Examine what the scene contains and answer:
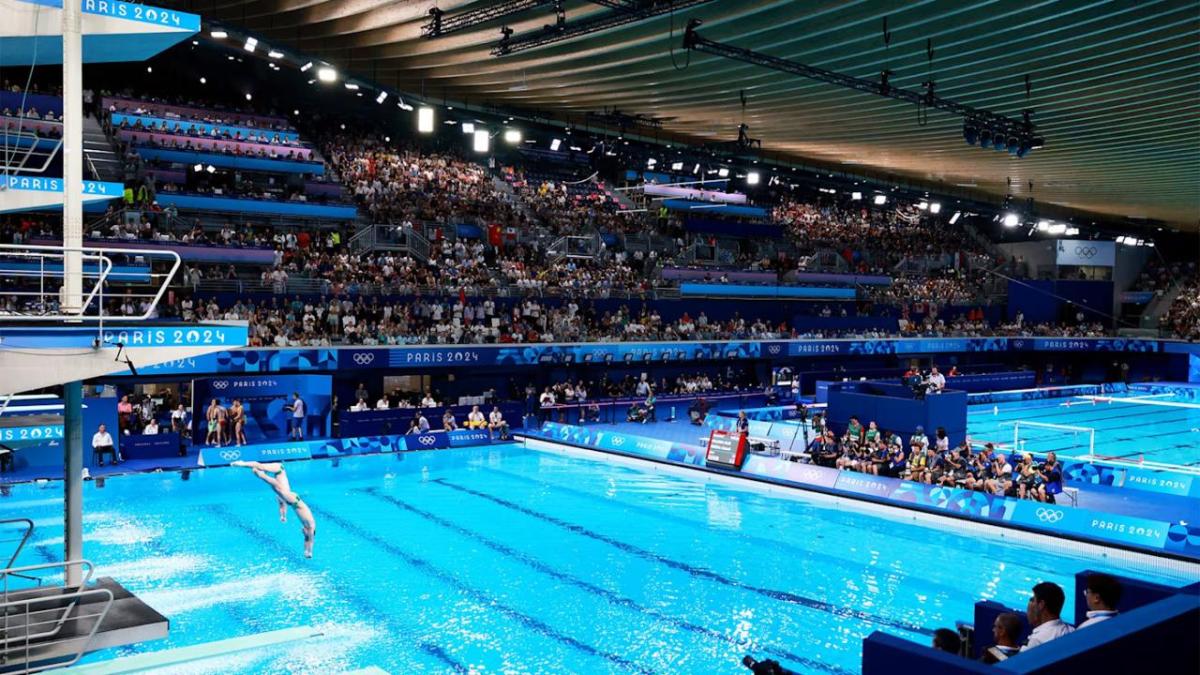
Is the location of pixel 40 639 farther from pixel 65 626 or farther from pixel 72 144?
pixel 72 144

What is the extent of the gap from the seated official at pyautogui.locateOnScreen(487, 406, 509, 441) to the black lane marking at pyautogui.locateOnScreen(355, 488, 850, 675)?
734 centimetres

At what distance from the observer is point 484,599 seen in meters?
13.1

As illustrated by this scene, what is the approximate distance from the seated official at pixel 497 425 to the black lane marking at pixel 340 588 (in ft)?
28.7

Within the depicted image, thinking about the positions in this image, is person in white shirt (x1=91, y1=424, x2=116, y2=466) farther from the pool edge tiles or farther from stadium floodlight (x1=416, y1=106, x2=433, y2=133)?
the pool edge tiles

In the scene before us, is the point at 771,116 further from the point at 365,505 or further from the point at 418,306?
the point at 365,505

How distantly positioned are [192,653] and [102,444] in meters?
12.6

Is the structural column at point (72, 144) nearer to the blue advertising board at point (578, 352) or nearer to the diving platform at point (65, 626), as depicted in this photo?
the diving platform at point (65, 626)

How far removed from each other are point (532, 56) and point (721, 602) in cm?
1441

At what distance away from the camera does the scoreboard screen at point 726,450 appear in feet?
72.6

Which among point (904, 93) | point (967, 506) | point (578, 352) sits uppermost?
point (904, 93)

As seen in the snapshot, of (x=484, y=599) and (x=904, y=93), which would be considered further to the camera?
(x=904, y=93)

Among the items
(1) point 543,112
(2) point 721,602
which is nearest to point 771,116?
(1) point 543,112

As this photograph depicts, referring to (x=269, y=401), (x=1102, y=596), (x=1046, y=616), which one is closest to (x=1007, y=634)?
(x=1046, y=616)

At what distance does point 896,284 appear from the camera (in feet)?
149
